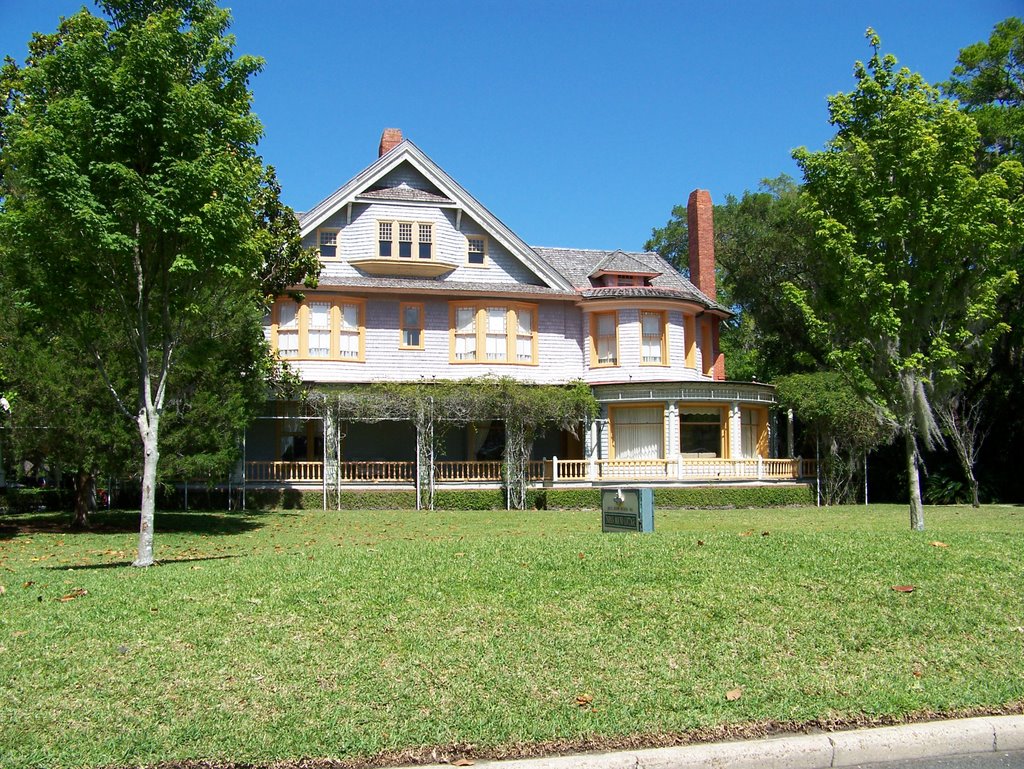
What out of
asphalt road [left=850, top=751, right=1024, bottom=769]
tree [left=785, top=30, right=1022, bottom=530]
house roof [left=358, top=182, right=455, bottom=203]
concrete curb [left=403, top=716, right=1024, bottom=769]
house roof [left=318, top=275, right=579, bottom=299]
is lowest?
asphalt road [left=850, top=751, right=1024, bottom=769]

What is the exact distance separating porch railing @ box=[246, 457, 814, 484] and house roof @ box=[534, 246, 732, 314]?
577cm

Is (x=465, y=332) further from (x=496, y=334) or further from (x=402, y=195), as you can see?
(x=402, y=195)

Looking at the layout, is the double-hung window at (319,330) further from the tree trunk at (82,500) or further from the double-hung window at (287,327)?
the tree trunk at (82,500)

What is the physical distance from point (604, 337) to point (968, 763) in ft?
84.9

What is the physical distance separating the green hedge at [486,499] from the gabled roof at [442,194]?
7236 mm

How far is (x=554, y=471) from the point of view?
2991 centimetres

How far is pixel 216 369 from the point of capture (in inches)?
844

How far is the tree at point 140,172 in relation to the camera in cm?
1202

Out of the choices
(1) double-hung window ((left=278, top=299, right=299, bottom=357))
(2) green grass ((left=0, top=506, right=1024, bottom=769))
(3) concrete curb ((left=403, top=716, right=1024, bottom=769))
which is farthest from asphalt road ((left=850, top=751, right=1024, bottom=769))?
(1) double-hung window ((left=278, top=299, right=299, bottom=357))

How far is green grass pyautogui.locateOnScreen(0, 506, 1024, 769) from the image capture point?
5895 mm

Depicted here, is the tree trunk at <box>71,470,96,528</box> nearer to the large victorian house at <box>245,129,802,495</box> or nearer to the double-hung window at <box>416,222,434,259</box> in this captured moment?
the large victorian house at <box>245,129,802,495</box>

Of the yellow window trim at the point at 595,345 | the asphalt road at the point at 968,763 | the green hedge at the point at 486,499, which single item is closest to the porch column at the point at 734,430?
the green hedge at the point at 486,499

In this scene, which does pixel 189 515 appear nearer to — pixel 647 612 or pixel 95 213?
pixel 95 213

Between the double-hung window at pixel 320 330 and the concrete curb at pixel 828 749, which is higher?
the double-hung window at pixel 320 330
